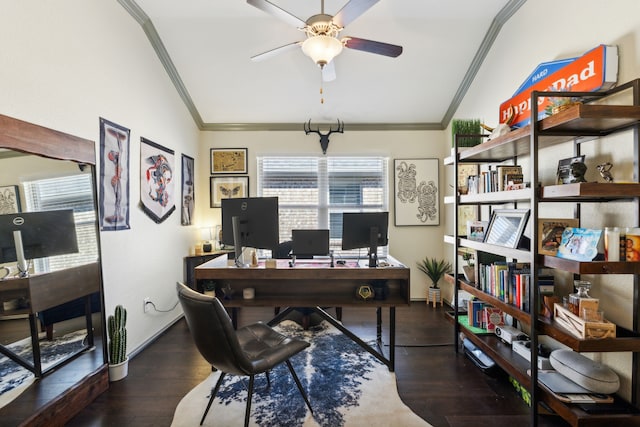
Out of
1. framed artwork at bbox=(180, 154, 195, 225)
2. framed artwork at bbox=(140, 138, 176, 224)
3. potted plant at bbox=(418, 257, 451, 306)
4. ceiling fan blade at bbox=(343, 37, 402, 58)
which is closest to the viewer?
ceiling fan blade at bbox=(343, 37, 402, 58)

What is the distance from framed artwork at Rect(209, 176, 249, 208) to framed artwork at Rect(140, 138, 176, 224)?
82cm

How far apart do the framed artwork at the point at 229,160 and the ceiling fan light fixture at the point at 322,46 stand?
2391 mm

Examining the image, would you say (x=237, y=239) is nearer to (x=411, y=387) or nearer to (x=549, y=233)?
(x=411, y=387)

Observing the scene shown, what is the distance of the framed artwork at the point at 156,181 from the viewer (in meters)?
2.95

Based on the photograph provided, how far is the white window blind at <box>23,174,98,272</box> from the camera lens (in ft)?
5.93

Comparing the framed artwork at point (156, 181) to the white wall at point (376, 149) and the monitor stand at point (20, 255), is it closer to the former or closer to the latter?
the white wall at point (376, 149)

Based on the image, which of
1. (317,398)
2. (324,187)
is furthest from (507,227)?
(324,187)

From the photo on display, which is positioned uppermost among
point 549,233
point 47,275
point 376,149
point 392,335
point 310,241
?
point 376,149

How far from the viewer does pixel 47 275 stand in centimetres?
187

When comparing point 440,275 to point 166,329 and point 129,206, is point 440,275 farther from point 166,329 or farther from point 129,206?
point 129,206

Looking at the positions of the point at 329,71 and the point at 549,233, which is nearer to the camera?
the point at 549,233

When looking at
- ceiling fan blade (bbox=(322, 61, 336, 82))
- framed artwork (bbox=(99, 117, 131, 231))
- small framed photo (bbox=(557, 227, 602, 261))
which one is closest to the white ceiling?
ceiling fan blade (bbox=(322, 61, 336, 82))

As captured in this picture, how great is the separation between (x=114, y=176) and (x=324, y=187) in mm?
2637

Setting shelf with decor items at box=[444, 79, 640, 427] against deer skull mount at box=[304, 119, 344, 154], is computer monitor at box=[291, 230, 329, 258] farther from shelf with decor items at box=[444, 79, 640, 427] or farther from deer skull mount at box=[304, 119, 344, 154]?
deer skull mount at box=[304, 119, 344, 154]
